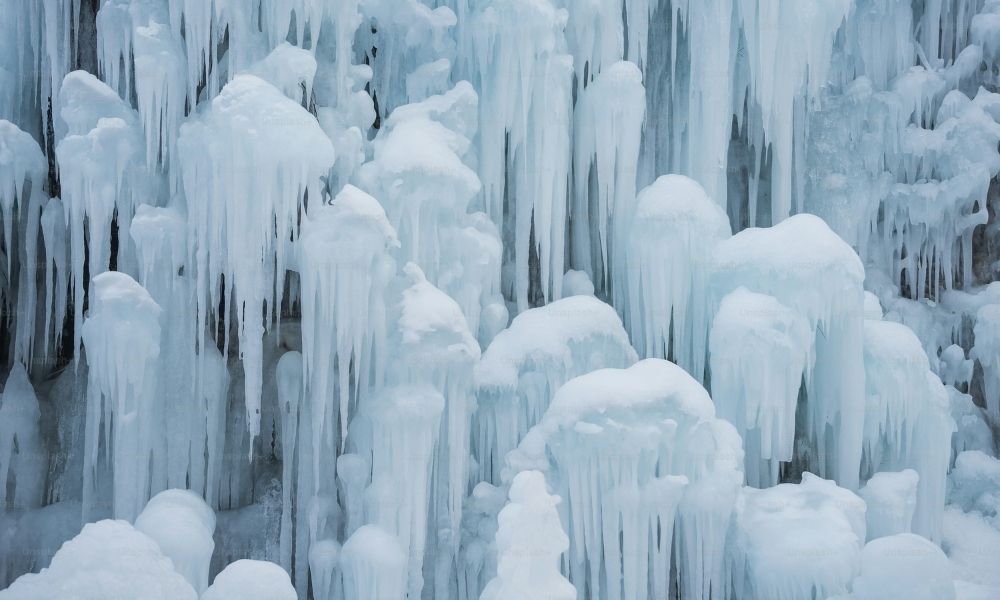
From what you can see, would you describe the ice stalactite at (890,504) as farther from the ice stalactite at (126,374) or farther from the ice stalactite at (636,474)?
the ice stalactite at (126,374)

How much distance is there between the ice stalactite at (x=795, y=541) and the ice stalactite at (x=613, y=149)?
250 centimetres

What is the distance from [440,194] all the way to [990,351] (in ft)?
20.8

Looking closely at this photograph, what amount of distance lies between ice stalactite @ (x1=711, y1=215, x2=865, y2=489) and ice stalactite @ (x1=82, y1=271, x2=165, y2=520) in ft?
15.8

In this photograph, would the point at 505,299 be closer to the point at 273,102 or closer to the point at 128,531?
the point at 273,102

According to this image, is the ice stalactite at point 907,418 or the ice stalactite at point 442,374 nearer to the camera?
the ice stalactite at point 442,374

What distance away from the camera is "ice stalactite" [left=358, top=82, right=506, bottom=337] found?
8.84 metres

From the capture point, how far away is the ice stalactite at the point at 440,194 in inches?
348

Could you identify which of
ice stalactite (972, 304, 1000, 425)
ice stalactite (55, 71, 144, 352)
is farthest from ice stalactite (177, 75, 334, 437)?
ice stalactite (972, 304, 1000, 425)

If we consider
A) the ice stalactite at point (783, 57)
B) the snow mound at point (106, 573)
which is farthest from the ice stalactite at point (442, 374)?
the ice stalactite at point (783, 57)

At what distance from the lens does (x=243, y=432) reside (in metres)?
9.70

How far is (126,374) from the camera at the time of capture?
822 cm

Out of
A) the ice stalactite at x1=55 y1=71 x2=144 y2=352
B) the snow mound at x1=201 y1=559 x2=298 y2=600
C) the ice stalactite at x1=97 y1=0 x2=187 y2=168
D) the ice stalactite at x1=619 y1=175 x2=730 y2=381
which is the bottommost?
the snow mound at x1=201 y1=559 x2=298 y2=600

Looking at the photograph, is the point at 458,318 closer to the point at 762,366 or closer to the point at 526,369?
the point at 526,369

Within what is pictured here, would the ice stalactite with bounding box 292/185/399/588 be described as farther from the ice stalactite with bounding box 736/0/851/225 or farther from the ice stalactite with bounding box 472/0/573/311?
the ice stalactite with bounding box 736/0/851/225
